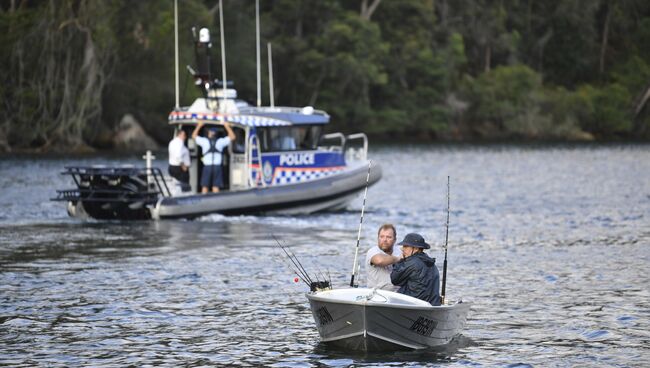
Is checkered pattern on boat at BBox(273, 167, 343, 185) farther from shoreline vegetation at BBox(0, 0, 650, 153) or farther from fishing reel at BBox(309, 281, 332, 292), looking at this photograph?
shoreline vegetation at BBox(0, 0, 650, 153)

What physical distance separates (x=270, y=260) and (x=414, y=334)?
9.35 meters

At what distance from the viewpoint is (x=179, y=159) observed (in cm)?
3152

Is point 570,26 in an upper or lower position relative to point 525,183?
upper

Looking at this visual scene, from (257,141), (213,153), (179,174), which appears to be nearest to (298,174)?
(257,141)

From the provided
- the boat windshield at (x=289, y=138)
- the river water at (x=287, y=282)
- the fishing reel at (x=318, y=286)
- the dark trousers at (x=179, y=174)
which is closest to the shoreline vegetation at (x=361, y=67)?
the river water at (x=287, y=282)

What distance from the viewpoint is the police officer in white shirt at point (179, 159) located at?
3136cm

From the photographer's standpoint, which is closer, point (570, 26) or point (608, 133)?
point (608, 133)

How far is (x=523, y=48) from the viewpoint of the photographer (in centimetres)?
10612

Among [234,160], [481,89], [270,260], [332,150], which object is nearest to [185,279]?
[270,260]

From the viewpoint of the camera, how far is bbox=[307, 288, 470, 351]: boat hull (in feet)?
52.0

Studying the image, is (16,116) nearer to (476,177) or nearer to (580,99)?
(476,177)

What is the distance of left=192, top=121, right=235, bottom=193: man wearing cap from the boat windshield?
1.08 m

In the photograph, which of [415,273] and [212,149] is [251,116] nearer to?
[212,149]

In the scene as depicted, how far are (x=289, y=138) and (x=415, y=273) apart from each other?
17.4 metres
